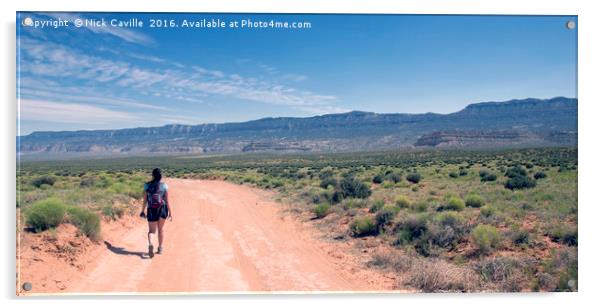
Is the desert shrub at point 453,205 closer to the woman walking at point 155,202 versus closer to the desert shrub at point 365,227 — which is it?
the desert shrub at point 365,227

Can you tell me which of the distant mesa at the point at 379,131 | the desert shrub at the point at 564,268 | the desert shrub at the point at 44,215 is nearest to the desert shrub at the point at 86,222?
the desert shrub at the point at 44,215

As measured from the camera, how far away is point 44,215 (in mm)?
6402

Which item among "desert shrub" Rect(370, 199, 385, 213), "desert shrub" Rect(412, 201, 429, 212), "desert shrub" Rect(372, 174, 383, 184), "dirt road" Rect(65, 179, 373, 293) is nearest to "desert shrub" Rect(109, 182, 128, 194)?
"dirt road" Rect(65, 179, 373, 293)

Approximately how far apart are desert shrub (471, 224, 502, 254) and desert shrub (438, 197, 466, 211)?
2.74 metres

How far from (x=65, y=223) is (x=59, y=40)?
9.93ft

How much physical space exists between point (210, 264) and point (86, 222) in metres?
2.37

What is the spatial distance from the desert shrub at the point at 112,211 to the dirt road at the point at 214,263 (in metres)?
0.63

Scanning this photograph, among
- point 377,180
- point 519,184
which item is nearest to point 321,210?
point 377,180

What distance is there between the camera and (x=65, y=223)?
6863 millimetres

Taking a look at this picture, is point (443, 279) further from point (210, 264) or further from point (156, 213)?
point (156, 213)

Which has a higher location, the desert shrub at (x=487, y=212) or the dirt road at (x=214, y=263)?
the desert shrub at (x=487, y=212)

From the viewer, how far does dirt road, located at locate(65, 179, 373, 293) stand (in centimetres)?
583

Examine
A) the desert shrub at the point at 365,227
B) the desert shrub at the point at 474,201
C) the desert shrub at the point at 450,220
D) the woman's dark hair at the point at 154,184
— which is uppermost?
the woman's dark hair at the point at 154,184

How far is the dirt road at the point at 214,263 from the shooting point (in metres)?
5.83
